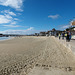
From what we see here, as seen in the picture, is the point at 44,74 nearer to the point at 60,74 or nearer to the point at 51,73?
the point at 51,73

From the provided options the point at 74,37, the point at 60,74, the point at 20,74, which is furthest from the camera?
the point at 74,37

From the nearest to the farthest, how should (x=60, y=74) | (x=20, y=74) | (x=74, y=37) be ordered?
(x=60, y=74), (x=20, y=74), (x=74, y=37)

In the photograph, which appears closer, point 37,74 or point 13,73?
point 37,74

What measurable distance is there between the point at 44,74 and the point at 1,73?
1883 mm

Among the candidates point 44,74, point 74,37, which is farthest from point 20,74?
point 74,37

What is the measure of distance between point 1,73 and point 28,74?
1.24 meters

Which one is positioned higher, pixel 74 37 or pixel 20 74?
pixel 74 37

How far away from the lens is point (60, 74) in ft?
8.88

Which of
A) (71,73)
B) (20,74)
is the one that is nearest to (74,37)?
(71,73)

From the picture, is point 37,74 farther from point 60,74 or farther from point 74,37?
point 74,37

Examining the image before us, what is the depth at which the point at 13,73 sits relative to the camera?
3010 mm

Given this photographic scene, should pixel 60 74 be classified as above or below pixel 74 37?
below

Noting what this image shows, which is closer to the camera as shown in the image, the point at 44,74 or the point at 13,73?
the point at 44,74

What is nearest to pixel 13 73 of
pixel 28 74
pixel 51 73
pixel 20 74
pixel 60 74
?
pixel 20 74
